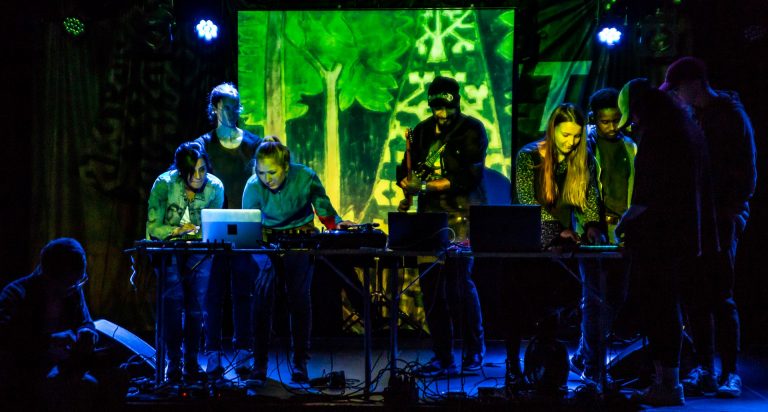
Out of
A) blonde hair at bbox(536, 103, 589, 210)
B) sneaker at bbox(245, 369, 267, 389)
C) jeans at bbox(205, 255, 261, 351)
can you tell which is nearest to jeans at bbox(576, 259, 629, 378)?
blonde hair at bbox(536, 103, 589, 210)

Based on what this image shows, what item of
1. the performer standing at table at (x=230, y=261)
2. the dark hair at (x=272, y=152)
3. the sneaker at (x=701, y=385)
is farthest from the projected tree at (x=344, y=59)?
the sneaker at (x=701, y=385)

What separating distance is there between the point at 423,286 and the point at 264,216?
1195 mm

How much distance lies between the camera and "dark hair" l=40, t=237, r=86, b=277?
14.9 feet

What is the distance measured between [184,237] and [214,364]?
85 centimetres

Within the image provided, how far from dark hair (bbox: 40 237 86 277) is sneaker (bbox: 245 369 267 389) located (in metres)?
1.34

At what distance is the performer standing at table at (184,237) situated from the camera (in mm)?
5340

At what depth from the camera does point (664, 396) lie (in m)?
4.74

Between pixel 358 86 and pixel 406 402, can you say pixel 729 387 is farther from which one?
pixel 358 86

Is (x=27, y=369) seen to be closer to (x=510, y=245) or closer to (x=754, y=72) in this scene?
(x=510, y=245)

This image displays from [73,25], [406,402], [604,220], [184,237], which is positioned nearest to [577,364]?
[604,220]

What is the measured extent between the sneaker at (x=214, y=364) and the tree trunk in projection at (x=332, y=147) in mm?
2430

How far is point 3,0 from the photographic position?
7.52 m

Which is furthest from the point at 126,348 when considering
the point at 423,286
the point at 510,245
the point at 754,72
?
the point at 754,72

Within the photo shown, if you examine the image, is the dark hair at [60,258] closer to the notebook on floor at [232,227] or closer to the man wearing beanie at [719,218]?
the notebook on floor at [232,227]
